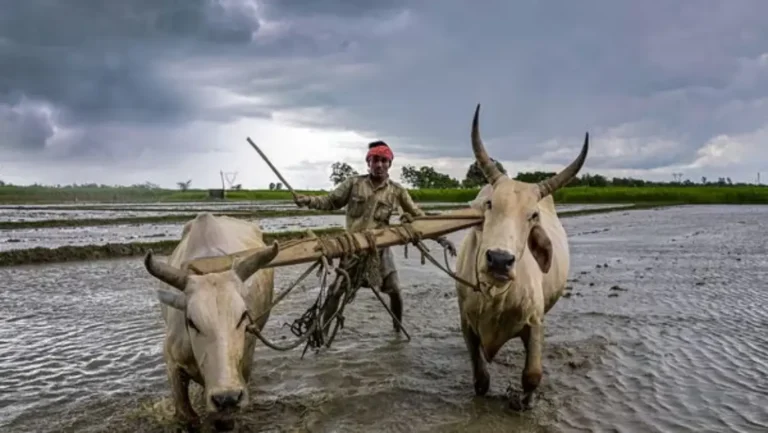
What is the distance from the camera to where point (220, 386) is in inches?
147

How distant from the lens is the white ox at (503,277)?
15.7 feet

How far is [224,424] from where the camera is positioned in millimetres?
4848

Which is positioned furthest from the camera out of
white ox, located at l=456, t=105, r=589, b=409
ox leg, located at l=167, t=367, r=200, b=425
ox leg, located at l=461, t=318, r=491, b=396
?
ox leg, located at l=461, t=318, r=491, b=396

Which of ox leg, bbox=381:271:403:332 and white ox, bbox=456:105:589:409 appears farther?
ox leg, bbox=381:271:403:332

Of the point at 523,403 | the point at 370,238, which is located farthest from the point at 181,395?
the point at 523,403

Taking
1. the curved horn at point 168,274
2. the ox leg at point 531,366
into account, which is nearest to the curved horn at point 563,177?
the ox leg at point 531,366

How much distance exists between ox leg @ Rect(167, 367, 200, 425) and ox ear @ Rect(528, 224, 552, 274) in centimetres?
273

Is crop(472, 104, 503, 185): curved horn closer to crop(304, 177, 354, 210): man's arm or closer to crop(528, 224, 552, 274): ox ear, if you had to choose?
crop(528, 224, 552, 274): ox ear

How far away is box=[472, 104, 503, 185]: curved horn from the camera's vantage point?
17.9ft

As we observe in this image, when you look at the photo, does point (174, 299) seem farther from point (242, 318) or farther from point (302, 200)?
point (302, 200)

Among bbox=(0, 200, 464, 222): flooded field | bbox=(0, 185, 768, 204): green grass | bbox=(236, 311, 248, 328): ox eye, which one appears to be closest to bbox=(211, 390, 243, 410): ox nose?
bbox=(236, 311, 248, 328): ox eye

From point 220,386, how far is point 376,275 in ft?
11.9

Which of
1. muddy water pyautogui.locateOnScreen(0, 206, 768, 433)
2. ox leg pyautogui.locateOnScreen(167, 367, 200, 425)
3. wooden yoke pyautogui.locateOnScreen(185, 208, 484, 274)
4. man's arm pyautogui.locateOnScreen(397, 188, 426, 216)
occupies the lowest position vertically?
muddy water pyautogui.locateOnScreen(0, 206, 768, 433)

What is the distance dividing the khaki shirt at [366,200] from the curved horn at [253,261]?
8.92 ft
